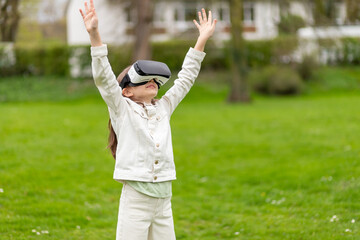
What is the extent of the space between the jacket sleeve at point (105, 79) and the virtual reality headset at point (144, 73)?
0.61 feet

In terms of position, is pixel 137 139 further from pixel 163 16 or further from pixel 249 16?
pixel 249 16

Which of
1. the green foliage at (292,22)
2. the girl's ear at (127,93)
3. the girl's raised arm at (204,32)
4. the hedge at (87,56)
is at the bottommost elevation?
the hedge at (87,56)

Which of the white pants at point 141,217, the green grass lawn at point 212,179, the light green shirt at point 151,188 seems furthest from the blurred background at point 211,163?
the light green shirt at point 151,188

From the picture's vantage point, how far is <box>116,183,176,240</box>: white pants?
3.45m

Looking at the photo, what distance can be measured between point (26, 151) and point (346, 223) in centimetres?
595

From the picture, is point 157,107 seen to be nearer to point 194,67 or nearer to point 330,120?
point 194,67

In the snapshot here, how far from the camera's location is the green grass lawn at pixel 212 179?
5.70 metres

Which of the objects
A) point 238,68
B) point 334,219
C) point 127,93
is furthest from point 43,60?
point 127,93

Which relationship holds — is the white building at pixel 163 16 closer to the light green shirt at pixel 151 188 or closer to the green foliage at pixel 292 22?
the green foliage at pixel 292 22

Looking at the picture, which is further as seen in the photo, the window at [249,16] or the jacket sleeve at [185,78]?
the window at [249,16]

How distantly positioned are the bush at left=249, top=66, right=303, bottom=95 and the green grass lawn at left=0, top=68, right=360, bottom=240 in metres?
10.0

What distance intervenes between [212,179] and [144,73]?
Answer: 4988mm

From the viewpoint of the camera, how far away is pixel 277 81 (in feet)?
76.0

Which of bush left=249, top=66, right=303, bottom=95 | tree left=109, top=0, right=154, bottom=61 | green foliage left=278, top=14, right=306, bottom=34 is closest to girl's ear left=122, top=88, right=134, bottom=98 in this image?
green foliage left=278, top=14, right=306, bottom=34
